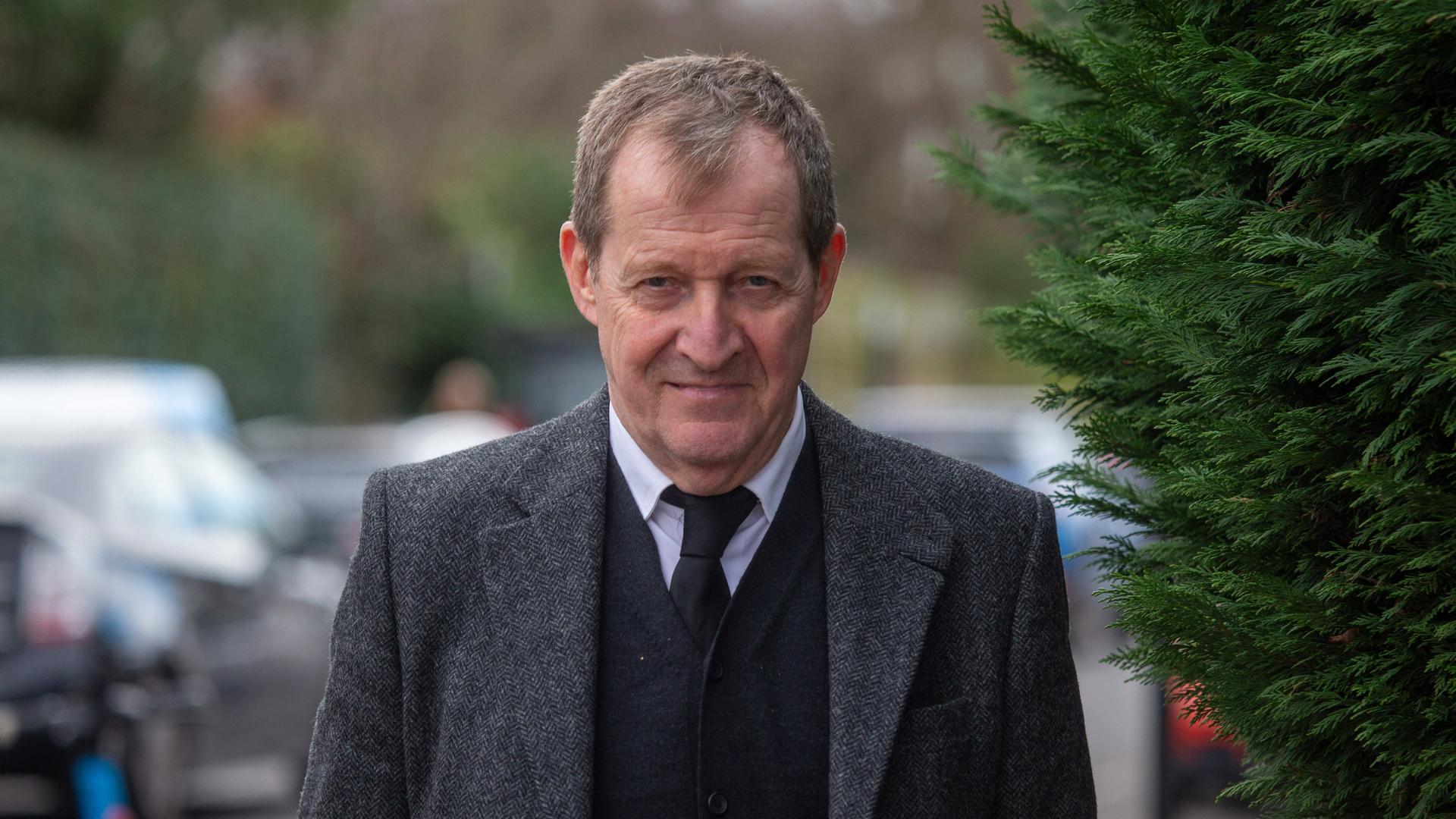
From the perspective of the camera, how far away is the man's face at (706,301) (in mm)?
2357

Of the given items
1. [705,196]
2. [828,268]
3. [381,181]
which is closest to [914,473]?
[828,268]

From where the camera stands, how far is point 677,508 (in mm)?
2555

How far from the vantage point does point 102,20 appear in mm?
17141

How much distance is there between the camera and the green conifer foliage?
187 cm

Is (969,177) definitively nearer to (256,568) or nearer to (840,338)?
(256,568)

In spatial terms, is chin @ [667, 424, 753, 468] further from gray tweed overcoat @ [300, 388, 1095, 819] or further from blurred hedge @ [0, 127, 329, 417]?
blurred hedge @ [0, 127, 329, 417]

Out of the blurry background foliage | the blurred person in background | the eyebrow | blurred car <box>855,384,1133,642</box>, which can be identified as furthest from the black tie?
blurred car <box>855,384,1133,642</box>

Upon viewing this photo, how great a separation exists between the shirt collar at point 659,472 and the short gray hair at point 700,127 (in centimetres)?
30

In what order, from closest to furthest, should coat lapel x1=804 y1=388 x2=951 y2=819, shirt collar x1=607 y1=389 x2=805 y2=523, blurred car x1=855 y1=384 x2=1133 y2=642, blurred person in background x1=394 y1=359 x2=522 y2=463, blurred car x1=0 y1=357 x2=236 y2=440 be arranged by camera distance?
coat lapel x1=804 y1=388 x2=951 y2=819 < shirt collar x1=607 y1=389 x2=805 y2=523 < blurred car x1=0 y1=357 x2=236 y2=440 < blurred person in background x1=394 y1=359 x2=522 y2=463 < blurred car x1=855 y1=384 x2=1133 y2=642

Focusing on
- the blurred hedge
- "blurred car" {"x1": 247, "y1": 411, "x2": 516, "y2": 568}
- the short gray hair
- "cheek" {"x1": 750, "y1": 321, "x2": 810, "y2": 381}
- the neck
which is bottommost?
the neck

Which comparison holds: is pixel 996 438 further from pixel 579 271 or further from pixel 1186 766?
pixel 579 271

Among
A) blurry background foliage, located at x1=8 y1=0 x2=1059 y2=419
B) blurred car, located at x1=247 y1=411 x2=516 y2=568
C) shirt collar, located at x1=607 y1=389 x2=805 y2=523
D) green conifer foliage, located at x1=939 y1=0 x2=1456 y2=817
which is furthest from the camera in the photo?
blurry background foliage, located at x1=8 y1=0 x2=1059 y2=419

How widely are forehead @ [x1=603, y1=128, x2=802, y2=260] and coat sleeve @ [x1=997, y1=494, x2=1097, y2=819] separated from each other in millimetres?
618

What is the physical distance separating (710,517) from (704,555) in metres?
0.06
